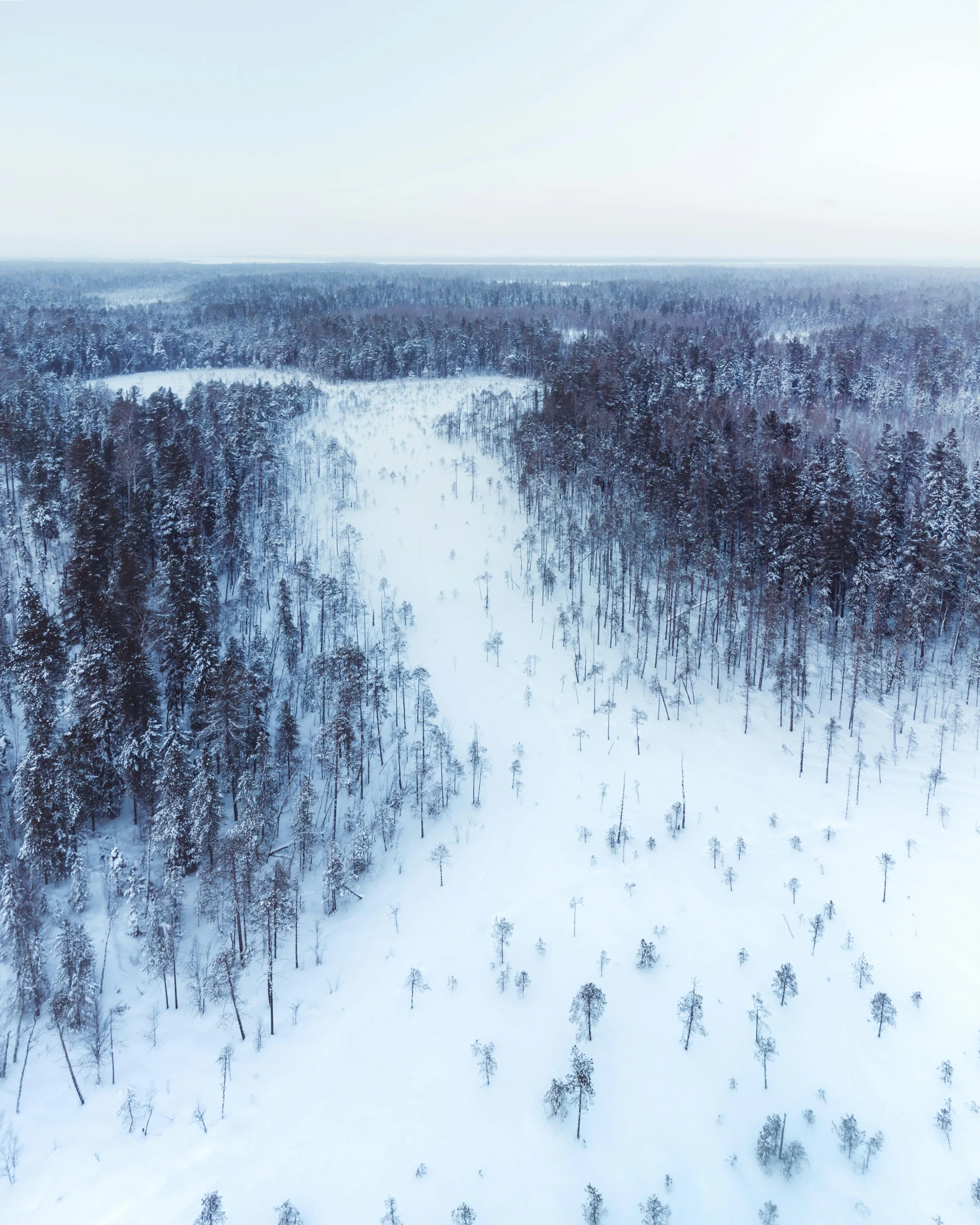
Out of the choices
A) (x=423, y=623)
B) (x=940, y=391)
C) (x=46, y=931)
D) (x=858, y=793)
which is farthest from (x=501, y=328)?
(x=46, y=931)

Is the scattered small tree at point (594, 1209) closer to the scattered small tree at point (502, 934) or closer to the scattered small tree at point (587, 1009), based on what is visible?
the scattered small tree at point (587, 1009)

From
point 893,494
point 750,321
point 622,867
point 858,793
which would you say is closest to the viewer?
point 622,867

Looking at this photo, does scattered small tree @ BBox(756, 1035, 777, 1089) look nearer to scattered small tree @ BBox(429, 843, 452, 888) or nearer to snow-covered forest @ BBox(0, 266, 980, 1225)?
snow-covered forest @ BBox(0, 266, 980, 1225)

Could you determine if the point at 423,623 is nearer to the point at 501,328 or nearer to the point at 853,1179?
the point at 853,1179

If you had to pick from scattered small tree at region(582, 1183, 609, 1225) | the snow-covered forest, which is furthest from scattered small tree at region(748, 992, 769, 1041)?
scattered small tree at region(582, 1183, 609, 1225)

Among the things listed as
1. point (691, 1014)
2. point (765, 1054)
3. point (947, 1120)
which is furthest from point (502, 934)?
point (947, 1120)
